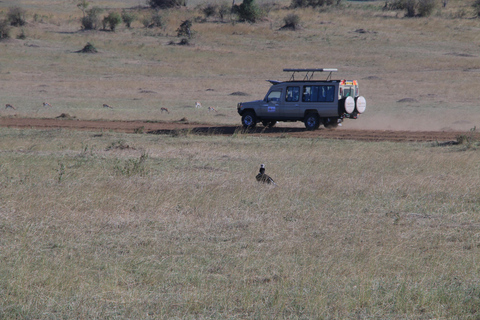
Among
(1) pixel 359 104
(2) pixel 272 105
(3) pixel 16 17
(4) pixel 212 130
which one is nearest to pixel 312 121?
(2) pixel 272 105

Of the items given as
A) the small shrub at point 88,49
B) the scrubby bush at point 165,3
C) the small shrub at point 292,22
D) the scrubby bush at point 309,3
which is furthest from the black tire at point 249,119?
the scrubby bush at point 165,3

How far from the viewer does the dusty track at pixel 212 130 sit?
2056cm

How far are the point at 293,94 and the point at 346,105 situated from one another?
A: 92.9 inches

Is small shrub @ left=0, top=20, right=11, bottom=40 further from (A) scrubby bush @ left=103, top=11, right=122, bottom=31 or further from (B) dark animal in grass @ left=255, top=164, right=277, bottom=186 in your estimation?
(B) dark animal in grass @ left=255, top=164, right=277, bottom=186

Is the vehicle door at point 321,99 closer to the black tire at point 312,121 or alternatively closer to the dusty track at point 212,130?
the black tire at point 312,121

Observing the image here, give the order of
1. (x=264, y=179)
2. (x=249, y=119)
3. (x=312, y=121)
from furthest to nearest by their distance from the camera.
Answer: (x=249, y=119) → (x=312, y=121) → (x=264, y=179)

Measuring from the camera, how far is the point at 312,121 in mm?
22391

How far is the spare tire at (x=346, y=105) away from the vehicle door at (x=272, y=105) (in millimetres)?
2683

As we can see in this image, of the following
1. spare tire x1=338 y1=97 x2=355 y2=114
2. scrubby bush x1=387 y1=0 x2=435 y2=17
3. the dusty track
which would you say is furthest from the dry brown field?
scrubby bush x1=387 y1=0 x2=435 y2=17

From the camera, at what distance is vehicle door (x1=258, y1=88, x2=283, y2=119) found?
2281 cm

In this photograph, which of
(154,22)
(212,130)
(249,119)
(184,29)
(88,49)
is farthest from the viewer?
(154,22)

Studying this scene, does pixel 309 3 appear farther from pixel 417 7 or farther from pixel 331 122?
pixel 331 122

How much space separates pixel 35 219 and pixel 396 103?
31.4 m

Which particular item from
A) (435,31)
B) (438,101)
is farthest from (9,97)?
(435,31)
